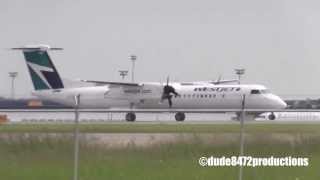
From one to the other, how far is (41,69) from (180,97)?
60.9 ft

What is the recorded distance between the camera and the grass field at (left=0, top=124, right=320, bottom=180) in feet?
56.5

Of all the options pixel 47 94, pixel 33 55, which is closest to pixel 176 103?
pixel 47 94

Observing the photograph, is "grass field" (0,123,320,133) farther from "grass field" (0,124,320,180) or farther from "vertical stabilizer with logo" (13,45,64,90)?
"vertical stabilizer with logo" (13,45,64,90)

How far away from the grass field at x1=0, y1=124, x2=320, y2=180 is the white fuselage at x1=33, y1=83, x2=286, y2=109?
36674 millimetres

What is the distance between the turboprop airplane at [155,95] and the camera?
6147cm

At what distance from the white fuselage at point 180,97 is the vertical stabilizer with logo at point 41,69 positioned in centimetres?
239

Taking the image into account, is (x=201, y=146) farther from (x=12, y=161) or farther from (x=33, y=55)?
(x=33, y=55)

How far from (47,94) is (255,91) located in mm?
22427

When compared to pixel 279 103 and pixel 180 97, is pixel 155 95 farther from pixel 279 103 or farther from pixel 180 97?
pixel 279 103

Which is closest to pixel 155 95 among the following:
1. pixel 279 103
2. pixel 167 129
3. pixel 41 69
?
pixel 279 103

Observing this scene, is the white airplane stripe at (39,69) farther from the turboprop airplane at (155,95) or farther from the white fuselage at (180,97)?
the white fuselage at (180,97)

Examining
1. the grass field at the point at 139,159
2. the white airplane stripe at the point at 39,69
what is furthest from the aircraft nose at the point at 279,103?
the grass field at the point at 139,159

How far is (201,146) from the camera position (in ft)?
73.3

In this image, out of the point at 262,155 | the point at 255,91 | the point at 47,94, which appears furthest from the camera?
the point at 47,94
